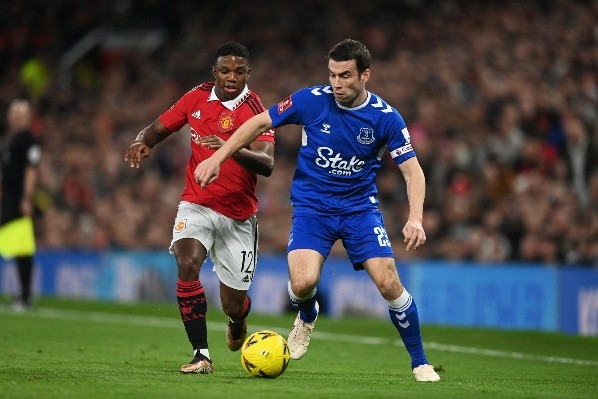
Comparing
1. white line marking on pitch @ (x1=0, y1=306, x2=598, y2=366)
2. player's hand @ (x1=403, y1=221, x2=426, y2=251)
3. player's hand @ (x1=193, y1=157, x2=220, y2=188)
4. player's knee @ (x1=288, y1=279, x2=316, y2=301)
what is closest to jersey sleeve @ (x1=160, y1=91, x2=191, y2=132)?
player's hand @ (x1=193, y1=157, x2=220, y2=188)

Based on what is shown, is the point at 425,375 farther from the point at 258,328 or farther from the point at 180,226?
the point at 258,328

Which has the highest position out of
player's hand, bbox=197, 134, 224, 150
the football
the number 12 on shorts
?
player's hand, bbox=197, 134, 224, 150

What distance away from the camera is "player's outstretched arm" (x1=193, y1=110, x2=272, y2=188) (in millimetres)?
8273

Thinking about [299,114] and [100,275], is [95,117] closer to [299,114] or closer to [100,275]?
[100,275]

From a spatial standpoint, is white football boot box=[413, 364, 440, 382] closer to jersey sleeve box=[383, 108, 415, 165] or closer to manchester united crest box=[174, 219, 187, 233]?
jersey sleeve box=[383, 108, 415, 165]

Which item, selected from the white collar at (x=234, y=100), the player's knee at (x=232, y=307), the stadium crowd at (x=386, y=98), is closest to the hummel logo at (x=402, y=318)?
the player's knee at (x=232, y=307)

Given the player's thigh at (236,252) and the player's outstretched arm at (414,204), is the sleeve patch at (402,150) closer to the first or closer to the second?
the player's outstretched arm at (414,204)

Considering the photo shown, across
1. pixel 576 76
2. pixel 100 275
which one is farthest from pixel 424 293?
pixel 100 275

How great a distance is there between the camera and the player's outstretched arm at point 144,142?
9289 mm

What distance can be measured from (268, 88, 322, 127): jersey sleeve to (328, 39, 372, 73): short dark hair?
372 millimetres

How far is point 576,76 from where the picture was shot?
58.3 ft

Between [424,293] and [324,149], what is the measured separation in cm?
857

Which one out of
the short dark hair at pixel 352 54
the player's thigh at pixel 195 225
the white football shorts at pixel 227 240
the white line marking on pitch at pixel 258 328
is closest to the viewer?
the short dark hair at pixel 352 54

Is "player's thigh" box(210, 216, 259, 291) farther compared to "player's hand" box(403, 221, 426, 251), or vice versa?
"player's thigh" box(210, 216, 259, 291)
